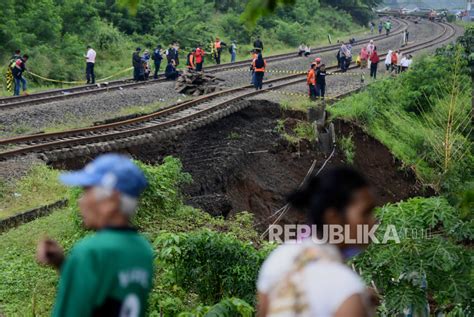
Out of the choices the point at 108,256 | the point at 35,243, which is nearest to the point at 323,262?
the point at 108,256

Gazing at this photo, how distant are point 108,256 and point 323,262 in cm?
82

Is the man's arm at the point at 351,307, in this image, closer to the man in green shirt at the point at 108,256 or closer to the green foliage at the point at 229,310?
the man in green shirt at the point at 108,256

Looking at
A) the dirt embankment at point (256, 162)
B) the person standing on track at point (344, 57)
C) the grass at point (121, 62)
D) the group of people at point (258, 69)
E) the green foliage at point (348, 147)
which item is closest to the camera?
the dirt embankment at point (256, 162)

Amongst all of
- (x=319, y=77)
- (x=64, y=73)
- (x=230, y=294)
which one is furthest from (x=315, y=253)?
(x=64, y=73)

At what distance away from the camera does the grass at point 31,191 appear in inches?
501

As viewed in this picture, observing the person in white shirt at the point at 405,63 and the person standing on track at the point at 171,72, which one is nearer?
the person standing on track at the point at 171,72

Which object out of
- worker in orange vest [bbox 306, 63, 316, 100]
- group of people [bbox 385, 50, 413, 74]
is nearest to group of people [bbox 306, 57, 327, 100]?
worker in orange vest [bbox 306, 63, 316, 100]

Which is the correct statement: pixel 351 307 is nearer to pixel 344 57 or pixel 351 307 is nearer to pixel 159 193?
pixel 159 193

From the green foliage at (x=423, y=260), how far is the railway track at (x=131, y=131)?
9.64 metres

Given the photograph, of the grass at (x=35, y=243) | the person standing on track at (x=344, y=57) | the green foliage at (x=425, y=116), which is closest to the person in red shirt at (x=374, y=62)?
the person standing on track at (x=344, y=57)

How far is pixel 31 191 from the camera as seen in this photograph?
13.6 meters

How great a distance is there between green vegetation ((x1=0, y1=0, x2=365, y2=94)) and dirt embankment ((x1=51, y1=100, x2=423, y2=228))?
332 centimetres

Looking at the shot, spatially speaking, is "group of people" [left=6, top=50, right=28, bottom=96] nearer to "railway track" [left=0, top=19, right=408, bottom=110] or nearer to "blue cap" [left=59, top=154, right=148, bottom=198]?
"railway track" [left=0, top=19, right=408, bottom=110]

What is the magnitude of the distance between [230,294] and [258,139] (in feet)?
40.5
